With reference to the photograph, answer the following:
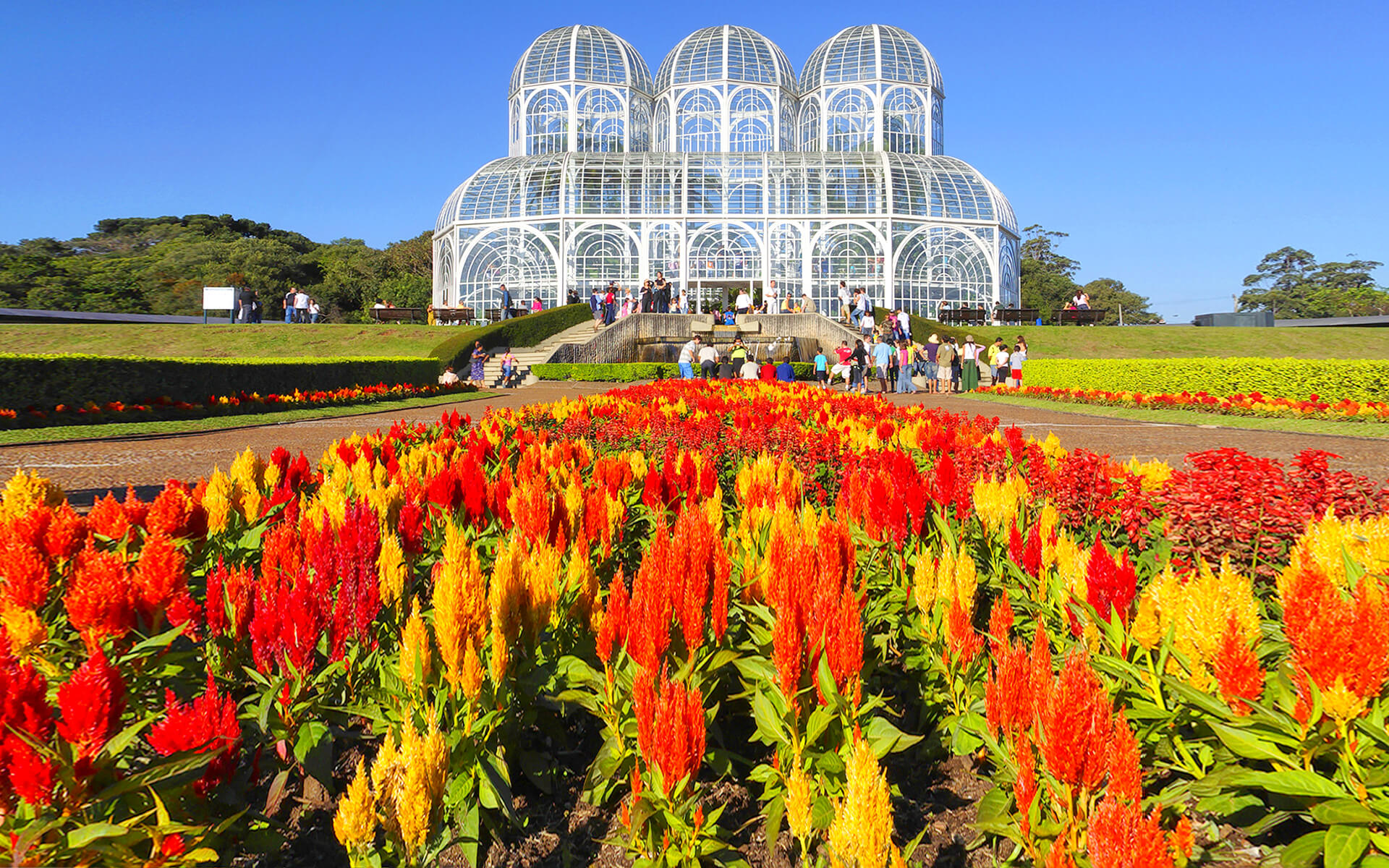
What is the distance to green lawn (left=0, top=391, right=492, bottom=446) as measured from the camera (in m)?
9.77

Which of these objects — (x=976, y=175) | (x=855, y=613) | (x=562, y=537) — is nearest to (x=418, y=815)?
(x=855, y=613)

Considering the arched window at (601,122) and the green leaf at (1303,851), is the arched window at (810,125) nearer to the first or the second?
the arched window at (601,122)

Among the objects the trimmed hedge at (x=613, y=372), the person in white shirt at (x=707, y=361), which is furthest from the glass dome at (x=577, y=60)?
the person in white shirt at (x=707, y=361)

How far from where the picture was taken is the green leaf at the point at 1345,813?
4.06ft

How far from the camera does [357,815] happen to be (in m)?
1.17

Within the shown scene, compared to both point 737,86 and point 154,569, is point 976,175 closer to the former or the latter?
point 737,86

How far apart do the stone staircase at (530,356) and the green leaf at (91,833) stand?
77.5ft

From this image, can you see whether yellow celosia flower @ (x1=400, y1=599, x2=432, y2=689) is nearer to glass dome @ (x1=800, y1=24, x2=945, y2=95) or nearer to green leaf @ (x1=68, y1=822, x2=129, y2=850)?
green leaf @ (x1=68, y1=822, x2=129, y2=850)

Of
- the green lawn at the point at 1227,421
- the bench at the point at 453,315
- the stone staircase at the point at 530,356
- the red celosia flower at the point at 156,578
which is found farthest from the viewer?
the bench at the point at 453,315

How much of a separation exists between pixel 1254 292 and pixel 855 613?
87117 mm

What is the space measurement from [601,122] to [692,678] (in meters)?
47.0

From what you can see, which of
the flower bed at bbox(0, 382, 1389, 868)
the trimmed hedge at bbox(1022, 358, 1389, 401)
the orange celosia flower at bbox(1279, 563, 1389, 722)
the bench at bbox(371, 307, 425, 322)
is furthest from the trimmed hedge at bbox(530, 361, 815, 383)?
the orange celosia flower at bbox(1279, 563, 1389, 722)

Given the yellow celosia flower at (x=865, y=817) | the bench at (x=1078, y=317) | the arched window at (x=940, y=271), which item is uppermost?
the arched window at (x=940, y=271)

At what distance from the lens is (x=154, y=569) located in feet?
5.73
